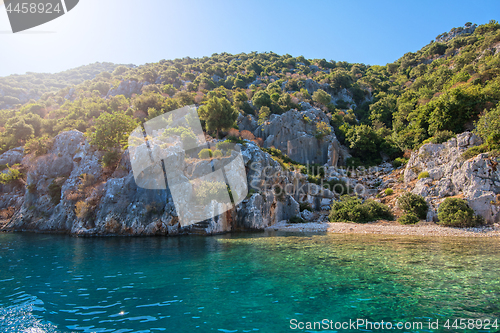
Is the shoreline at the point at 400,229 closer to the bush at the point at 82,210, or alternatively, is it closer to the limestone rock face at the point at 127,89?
the bush at the point at 82,210

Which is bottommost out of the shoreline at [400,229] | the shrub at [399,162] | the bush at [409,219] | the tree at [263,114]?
the shoreline at [400,229]

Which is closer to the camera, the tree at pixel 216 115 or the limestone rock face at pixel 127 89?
the tree at pixel 216 115

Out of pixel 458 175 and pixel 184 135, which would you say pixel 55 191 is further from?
pixel 458 175

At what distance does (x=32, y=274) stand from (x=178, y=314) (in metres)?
11.0

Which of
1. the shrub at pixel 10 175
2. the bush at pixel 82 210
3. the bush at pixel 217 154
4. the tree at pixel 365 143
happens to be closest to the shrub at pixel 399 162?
the tree at pixel 365 143

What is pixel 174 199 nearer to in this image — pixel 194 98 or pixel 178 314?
pixel 178 314

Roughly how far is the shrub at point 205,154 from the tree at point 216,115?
442 inches

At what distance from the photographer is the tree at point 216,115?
45375 mm

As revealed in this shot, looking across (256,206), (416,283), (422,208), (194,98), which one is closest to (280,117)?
(194,98)

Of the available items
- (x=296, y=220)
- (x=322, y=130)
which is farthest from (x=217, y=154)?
(x=322, y=130)

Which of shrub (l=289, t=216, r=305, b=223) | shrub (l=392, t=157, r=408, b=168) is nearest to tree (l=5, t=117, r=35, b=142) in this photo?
shrub (l=289, t=216, r=305, b=223)

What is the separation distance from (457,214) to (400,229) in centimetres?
629

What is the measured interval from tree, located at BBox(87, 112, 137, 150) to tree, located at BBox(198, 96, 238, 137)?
13912 mm

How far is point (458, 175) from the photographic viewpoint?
98.9 ft
